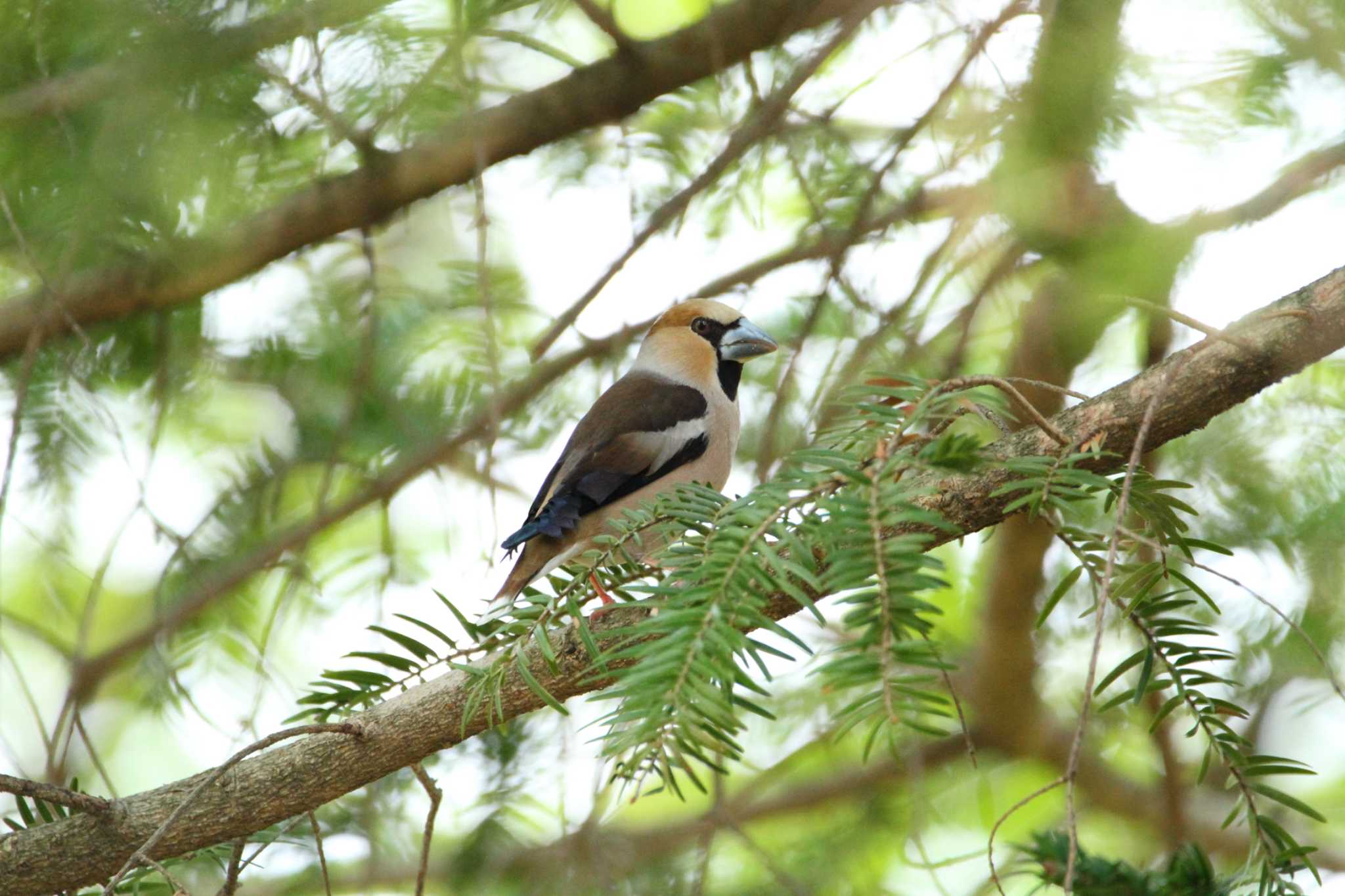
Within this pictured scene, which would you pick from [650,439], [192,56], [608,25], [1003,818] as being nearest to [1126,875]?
[1003,818]

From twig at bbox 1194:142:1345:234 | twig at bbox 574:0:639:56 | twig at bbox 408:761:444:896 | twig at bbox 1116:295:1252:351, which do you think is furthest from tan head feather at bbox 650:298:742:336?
twig at bbox 1116:295:1252:351

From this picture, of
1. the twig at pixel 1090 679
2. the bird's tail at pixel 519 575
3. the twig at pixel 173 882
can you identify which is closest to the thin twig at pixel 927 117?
the bird's tail at pixel 519 575

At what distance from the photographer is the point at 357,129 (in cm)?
361

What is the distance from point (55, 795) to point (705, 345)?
321 cm

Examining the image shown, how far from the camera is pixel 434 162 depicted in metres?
3.98

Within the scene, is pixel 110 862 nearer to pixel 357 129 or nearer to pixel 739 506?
pixel 739 506

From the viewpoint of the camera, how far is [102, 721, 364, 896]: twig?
173cm

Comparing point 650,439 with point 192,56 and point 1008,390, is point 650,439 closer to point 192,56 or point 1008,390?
point 192,56

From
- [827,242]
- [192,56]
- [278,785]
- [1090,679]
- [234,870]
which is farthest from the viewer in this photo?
[827,242]

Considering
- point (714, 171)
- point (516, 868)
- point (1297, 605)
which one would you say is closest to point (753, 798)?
point (516, 868)

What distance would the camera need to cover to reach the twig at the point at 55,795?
7.08 feet

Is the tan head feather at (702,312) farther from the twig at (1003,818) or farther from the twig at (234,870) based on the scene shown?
the twig at (1003,818)

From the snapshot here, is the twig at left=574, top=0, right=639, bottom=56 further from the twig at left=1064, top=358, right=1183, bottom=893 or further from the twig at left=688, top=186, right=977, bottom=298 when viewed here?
the twig at left=1064, top=358, right=1183, bottom=893

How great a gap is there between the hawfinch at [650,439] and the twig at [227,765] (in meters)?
0.98
